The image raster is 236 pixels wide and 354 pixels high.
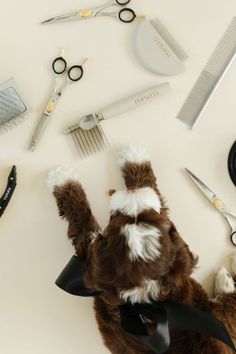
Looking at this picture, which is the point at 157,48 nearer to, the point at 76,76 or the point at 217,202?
the point at 76,76

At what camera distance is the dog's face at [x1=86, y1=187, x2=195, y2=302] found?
33.2 inches

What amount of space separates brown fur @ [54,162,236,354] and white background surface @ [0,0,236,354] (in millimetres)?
57

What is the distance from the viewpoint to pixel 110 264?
864 mm

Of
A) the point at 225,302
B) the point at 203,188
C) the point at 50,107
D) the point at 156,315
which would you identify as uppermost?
the point at 50,107

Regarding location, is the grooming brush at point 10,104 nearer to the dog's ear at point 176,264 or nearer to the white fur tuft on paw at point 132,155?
the white fur tuft on paw at point 132,155

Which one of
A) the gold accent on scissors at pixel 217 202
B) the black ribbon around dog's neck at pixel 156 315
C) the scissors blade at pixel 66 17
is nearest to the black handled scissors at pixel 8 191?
the black ribbon around dog's neck at pixel 156 315

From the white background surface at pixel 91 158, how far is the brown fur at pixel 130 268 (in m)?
0.06

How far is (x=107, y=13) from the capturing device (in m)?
1.09

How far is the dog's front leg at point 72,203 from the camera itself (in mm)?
1073

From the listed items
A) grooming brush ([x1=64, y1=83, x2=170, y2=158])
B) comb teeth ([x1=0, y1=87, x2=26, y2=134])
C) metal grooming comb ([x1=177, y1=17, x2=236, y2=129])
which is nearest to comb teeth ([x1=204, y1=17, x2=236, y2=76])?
metal grooming comb ([x1=177, y1=17, x2=236, y2=129])

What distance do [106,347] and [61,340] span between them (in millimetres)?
124

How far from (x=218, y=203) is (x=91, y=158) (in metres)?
0.35

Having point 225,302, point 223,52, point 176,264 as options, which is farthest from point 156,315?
point 223,52

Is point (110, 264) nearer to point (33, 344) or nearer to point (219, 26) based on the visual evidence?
point (33, 344)
